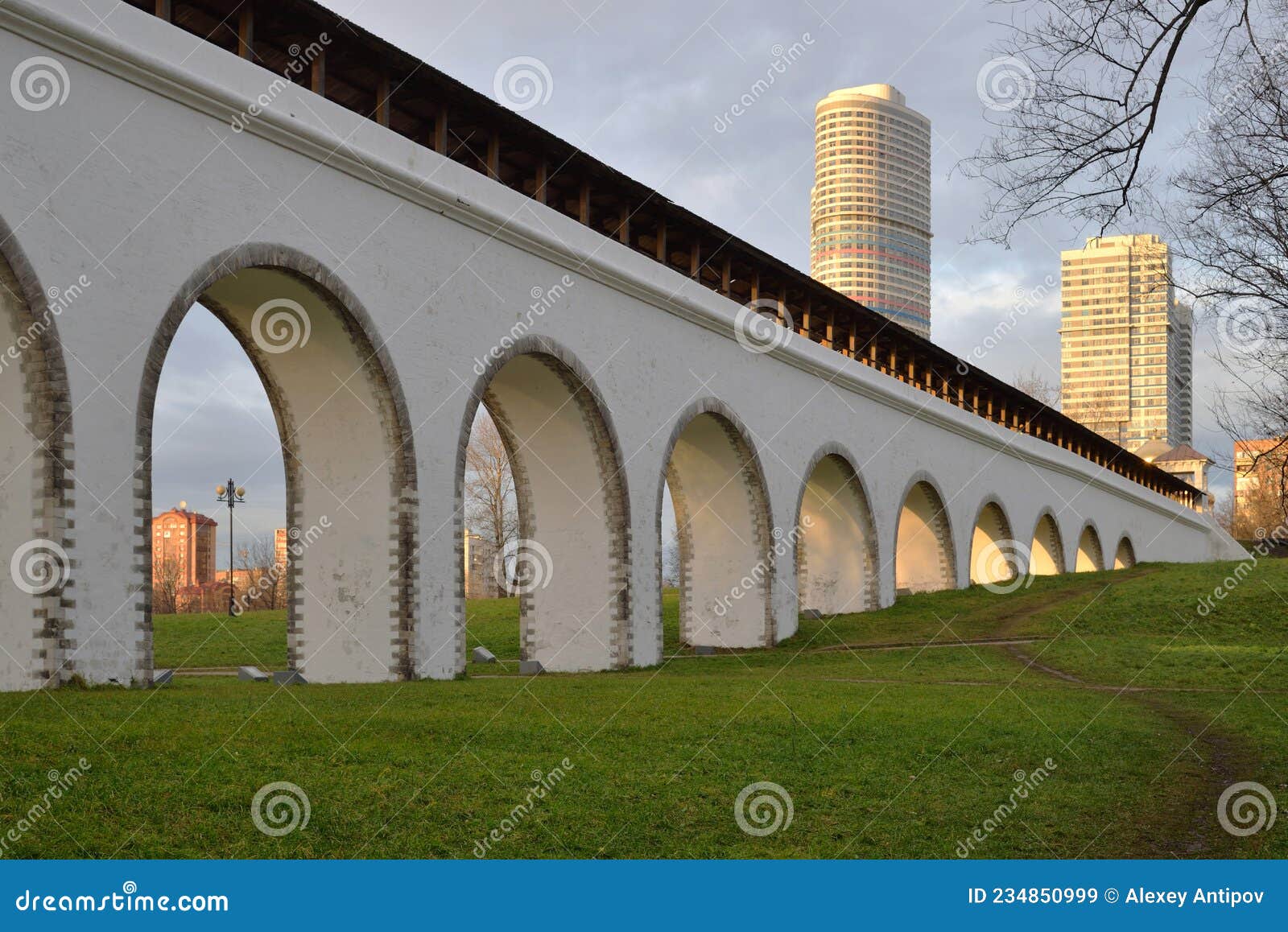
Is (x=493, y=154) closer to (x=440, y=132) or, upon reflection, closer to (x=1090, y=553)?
(x=440, y=132)

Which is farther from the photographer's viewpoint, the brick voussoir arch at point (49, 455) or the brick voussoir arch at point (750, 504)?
the brick voussoir arch at point (750, 504)

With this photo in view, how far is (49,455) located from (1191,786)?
7750 millimetres

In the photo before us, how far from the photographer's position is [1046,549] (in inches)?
1393

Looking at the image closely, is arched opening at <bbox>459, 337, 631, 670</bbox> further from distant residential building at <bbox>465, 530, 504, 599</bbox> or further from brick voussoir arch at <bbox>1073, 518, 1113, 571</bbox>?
brick voussoir arch at <bbox>1073, 518, 1113, 571</bbox>

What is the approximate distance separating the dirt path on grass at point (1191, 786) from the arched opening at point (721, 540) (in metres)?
7.69

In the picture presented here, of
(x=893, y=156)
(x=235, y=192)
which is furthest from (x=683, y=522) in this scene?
(x=893, y=156)

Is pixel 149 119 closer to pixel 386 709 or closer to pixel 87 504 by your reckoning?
pixel 87 504

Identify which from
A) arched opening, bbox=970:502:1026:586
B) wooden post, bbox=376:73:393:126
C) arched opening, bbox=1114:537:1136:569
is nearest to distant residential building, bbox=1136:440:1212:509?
arched opening, bbox=1114:537:1136:569

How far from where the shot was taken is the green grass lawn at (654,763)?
5.52 metres

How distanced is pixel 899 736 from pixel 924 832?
277 cm

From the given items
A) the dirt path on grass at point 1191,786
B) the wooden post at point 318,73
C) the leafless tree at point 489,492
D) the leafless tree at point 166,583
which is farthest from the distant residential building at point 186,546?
the dirt path on grass at point 1191,786

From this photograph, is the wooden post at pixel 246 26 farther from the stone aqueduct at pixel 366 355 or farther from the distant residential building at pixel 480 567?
the distant residential building at pixel 480 567

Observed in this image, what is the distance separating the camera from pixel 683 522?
1998 cm

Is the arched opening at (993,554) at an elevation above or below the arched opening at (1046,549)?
below
